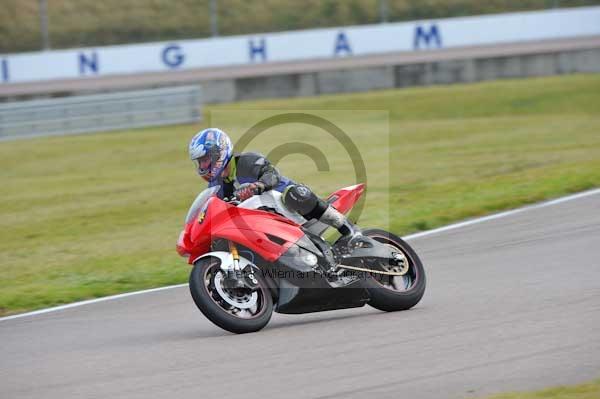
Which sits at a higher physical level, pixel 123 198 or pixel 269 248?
pixel 269 248

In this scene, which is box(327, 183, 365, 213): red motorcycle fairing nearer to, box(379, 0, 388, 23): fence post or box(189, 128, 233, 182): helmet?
box(189, 128, 233, 182): helmet

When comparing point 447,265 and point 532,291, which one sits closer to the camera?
point 532,291

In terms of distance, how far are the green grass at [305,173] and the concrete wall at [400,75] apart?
0.82 meters

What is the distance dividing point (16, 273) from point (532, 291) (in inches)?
230

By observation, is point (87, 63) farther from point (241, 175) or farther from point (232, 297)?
point (232, 297)

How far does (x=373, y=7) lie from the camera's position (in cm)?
3266

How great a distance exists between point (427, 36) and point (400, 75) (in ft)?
7.74

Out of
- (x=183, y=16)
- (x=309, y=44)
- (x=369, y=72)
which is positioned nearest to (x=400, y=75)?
(x=369, y=72)

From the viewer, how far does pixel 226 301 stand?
6.94m

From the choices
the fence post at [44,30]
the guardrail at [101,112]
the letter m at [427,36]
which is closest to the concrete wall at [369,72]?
the letter m at [427,36]

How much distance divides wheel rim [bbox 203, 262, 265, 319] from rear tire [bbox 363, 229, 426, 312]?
2.63ft

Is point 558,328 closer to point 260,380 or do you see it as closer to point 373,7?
point 260,380

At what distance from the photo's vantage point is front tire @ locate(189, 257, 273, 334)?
677 cm

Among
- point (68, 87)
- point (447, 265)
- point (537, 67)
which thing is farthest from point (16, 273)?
point (537, 67)
